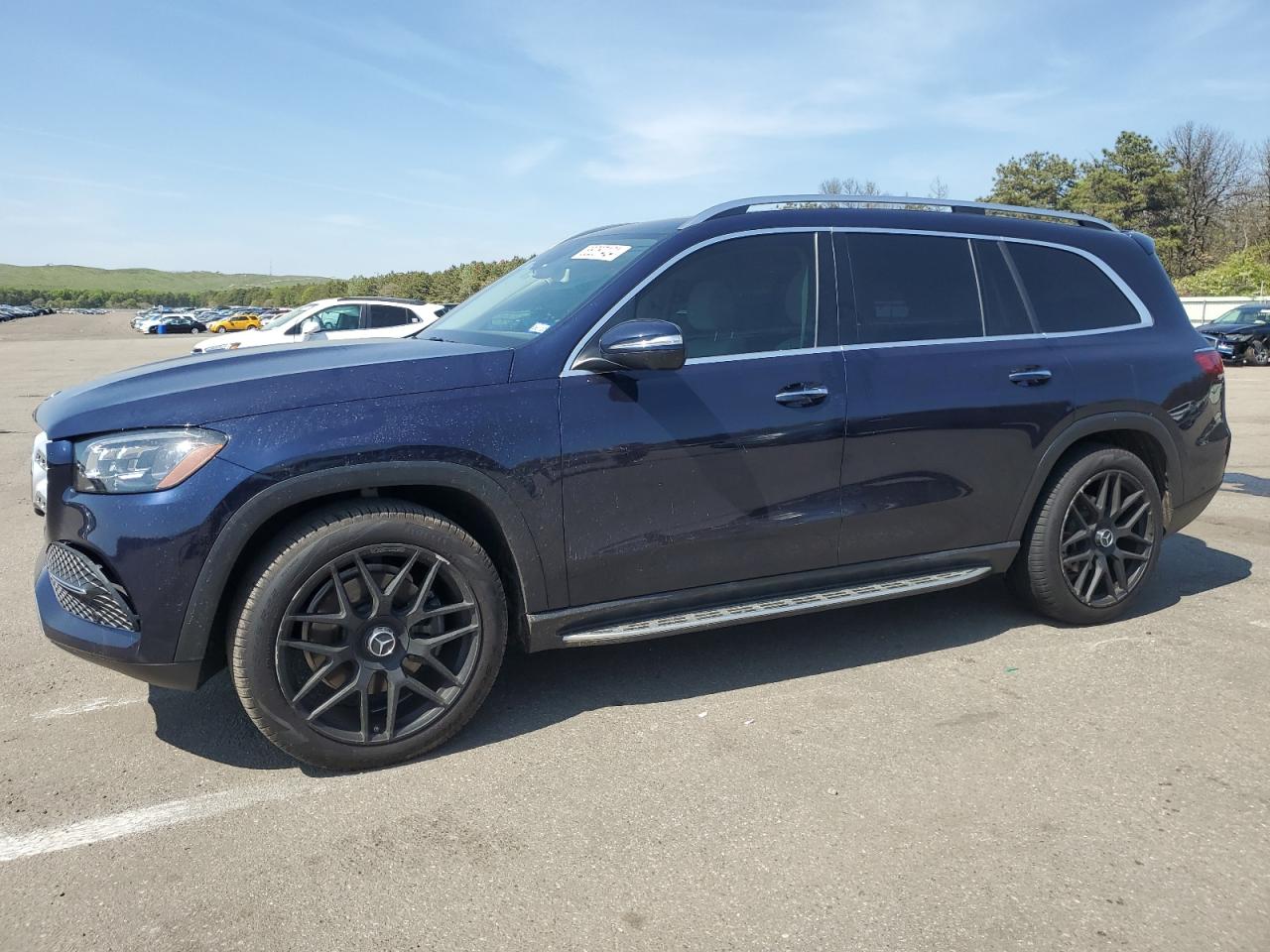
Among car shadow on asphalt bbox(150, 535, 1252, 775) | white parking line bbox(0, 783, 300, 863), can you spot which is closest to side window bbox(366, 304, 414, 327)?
car shadow on asphalt bbox(150, 535, 1252, 775)

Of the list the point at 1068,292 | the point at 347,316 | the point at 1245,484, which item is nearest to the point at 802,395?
the point at 1068,292

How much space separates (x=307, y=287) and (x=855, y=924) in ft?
464

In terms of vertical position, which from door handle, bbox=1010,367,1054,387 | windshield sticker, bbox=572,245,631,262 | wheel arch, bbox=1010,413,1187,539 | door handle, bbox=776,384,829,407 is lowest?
wheel arch, bbox=1010,413,1187,539

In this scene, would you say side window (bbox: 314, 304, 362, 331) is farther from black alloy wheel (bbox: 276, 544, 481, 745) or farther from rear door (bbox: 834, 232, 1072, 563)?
black alloy wheel (bbox: 276, 544, 481, 745)

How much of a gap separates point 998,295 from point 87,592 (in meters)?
3.79

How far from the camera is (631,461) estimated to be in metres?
3.43

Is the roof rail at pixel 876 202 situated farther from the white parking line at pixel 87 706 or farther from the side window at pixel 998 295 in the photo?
the white parking line at pixel 87 706

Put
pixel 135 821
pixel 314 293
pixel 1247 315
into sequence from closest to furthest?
pixel 135 821
pixel 1247 315
pixel 314 293

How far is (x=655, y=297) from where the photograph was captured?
3643 millimetres

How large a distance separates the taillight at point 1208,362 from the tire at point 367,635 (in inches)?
144

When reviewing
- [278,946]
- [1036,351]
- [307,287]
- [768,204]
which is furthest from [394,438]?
[307,287]

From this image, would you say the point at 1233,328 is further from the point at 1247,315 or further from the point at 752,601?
the point at 752,601

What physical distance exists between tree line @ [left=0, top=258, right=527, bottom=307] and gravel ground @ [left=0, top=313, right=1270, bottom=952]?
14626mm

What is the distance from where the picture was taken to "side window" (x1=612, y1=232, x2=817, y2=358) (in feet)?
12.0
